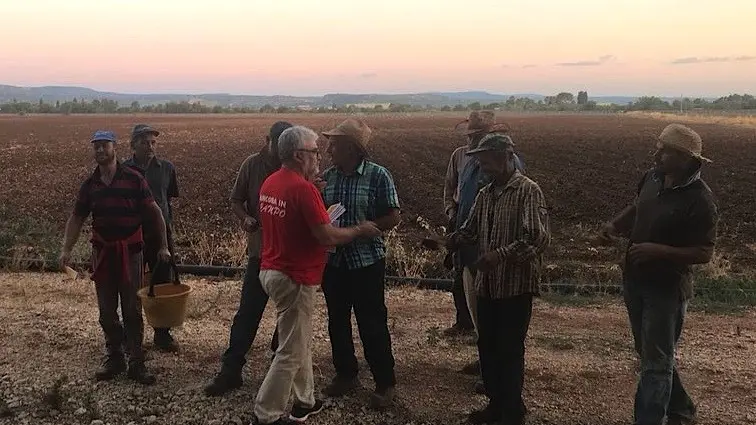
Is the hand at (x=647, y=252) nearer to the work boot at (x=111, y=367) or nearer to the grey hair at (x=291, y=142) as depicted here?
the grey hair at (x=291, y=142)

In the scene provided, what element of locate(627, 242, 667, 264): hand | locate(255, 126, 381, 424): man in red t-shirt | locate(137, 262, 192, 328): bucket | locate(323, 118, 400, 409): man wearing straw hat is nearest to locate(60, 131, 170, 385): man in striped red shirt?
locate(137, 262, 192, 328): bucket

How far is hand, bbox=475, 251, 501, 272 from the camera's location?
157 inches

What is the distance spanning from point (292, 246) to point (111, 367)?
1.97 meters

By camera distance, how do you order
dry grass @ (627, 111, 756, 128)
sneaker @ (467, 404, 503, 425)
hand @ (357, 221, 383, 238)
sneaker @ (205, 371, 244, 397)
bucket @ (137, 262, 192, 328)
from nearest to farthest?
hand @ (357, 221, 383, 238)
sneaker @ (467, 404, 503, 425)
sneaker @ (205, 371, 244, 397)
bucket @ (137, 262, 192, 328)
dry grass @ (627, 111, 756, 128)

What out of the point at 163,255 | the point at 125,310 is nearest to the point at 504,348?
the point at 163,255

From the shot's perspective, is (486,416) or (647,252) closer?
(647,252)

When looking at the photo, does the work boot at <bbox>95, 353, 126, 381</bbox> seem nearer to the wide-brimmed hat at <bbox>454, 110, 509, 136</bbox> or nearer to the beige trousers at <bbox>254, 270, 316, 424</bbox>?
the beige trousers at <bbox>254, 270, 316, 424</bbox>

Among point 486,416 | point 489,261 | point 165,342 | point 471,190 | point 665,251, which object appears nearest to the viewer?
point 665,251

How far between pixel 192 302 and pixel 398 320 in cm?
213

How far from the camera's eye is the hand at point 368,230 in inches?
168

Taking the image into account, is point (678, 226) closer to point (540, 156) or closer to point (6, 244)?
point (6, 244)

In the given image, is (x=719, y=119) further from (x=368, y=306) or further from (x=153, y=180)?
(x=368, y=306)

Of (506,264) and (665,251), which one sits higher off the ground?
(665,251)

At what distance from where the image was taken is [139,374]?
5.08 metres
